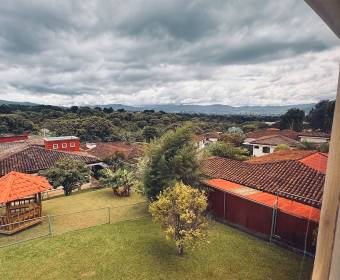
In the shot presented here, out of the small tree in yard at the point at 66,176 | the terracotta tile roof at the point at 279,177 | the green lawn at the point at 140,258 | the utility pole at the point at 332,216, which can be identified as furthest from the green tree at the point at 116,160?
the utility pole at the point at 332,216

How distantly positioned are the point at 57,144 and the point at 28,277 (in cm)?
3638

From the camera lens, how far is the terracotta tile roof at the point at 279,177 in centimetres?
1322

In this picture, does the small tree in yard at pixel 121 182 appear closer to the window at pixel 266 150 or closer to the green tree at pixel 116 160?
the green tree at pixel 116 160

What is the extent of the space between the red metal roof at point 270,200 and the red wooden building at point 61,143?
1349 inches

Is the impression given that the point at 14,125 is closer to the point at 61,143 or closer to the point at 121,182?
the point at 61,143

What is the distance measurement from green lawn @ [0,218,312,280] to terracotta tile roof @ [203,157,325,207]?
10.1 ft

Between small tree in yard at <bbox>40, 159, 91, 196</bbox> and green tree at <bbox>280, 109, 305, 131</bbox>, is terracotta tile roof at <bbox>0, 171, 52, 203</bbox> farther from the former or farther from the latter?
green tree at <bbox>280, 109, 305, 131</bbox>

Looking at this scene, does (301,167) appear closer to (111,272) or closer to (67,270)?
(111,272)

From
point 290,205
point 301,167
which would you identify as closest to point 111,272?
point 290,205

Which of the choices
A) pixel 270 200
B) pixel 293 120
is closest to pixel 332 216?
pixel 270 200

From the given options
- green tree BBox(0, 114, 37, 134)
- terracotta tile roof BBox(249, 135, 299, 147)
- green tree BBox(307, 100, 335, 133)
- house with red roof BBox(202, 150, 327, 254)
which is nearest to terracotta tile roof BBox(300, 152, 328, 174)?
house with red roof BBox(202, 150, 327, 254)

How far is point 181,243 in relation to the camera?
10.6 m

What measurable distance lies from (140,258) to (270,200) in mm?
6875

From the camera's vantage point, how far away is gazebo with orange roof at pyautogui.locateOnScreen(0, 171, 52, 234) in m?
13.0
